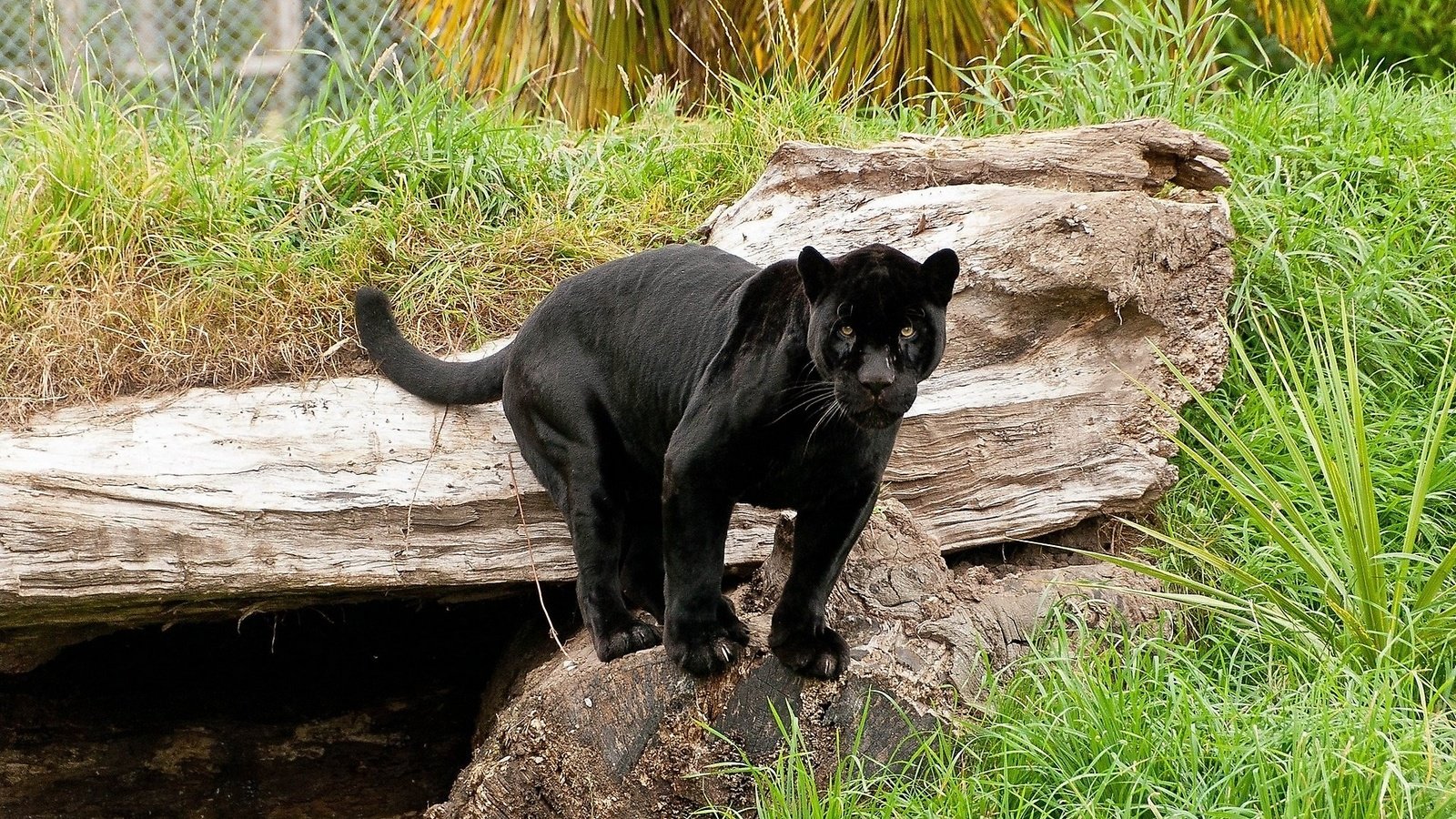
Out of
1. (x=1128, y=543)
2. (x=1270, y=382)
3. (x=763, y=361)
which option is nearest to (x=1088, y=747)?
(x=763, y=361)

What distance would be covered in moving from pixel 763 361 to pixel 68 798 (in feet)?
9.90

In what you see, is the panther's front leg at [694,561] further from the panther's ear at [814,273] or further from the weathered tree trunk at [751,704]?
the panther's ear at [814,273]

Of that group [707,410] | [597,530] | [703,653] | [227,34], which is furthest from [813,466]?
[227,34]

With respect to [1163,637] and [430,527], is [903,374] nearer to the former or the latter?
[1163,637]

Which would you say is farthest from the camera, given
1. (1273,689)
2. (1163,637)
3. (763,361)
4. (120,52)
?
(120,52)

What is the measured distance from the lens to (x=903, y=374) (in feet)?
9.29

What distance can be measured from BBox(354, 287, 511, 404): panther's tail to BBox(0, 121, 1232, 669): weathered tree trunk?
8 centimetres

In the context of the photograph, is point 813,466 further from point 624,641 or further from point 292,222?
point 292,222

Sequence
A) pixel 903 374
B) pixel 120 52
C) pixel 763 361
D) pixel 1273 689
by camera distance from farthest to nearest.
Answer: pixel 120 52 < pixel 1273 689 < pixel 763 361 < pixel 903 374

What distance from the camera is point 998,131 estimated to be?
5656 mm

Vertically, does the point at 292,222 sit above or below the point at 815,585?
above

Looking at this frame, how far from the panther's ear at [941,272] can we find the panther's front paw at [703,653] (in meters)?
0.97

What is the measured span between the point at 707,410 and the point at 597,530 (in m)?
0.55

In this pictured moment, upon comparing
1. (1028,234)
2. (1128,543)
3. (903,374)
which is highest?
(903,374)
